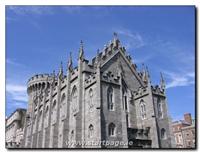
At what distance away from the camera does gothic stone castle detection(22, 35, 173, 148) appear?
25.4 metres

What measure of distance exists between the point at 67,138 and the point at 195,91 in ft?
53.9

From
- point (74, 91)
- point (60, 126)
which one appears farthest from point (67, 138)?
point (74, 91)

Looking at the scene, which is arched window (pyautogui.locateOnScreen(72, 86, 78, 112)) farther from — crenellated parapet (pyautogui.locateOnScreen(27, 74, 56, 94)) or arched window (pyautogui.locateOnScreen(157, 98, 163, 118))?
crenellated parapet (pyautogui.locateOnScreen(27, 74, 56, 94))

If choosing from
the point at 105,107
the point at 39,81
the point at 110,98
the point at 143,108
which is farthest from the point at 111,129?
the point at 39,81

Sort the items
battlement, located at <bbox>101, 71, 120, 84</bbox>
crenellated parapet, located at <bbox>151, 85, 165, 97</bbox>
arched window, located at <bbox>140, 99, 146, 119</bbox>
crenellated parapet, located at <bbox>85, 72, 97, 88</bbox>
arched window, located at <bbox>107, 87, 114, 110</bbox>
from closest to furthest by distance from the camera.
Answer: arched window, located at <bbox>107, 87, 114, 110</bbox>
crenellated parapet, located at <bbox>85, 72, 97, 88</bbox>
battlement, located at <bbox>101, 71, 120, 84</bbox>
arched window, located at <bbox>140, 99, 146, 119</bbox>
crenellated parapet, located at <bbox>151, 85, 165, 97</bbox>

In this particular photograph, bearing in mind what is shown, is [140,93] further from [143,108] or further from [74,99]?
[74,99]

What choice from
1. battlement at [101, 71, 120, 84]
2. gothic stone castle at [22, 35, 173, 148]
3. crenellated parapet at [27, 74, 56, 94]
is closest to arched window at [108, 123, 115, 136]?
gothic stone castle at [22, 35, 173, 148]

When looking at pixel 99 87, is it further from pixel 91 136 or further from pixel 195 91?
pixel 195 91

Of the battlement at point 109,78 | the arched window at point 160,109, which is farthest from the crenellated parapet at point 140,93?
the battlement at point 109,78

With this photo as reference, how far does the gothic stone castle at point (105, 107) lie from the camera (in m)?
25.4

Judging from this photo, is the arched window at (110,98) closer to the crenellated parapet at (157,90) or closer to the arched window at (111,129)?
the arched window at (111,129)

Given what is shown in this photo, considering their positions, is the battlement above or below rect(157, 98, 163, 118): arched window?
above

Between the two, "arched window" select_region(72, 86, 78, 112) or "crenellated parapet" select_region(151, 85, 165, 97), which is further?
"crenellated parapet" select_region(151, 85, 165, 97)
